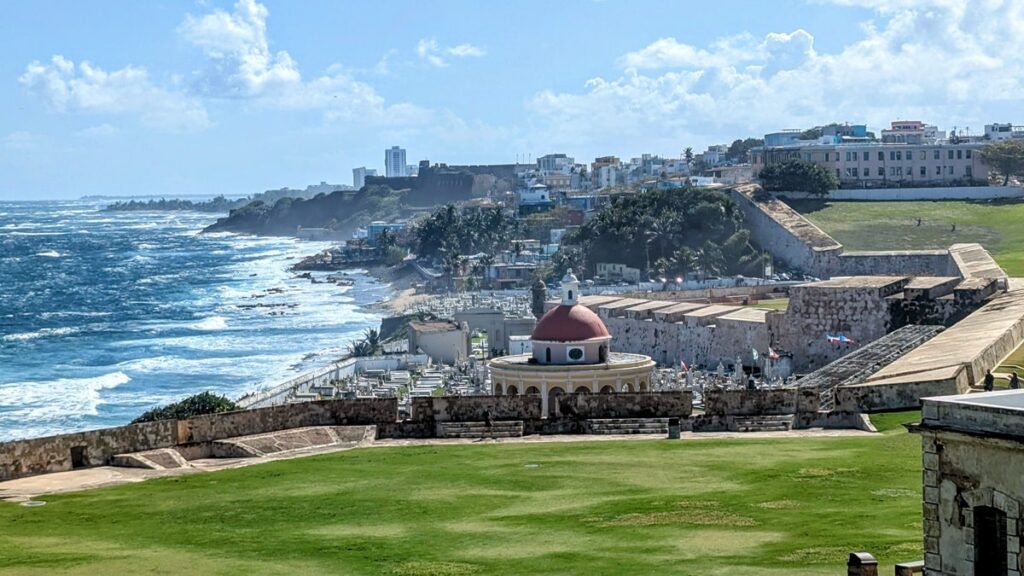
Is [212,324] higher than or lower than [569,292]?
lower

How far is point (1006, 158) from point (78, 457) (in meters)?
99.9

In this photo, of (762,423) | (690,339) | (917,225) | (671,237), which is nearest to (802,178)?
(671,237)

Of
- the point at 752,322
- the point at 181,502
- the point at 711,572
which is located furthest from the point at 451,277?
the point at 711,572

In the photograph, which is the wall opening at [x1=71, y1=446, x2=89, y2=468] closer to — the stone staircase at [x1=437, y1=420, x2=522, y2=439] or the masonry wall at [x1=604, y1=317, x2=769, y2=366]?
the stone staircase at [x1=437, y1=420, x2=522, y2=439]

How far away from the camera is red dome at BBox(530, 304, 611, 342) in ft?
156

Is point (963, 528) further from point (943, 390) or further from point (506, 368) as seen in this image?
point (506, 368)

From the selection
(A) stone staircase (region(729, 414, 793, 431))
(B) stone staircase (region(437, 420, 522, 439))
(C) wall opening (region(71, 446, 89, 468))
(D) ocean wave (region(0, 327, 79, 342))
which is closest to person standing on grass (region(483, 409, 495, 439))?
(B) stone staircase (region(437, 420, 522, 439))

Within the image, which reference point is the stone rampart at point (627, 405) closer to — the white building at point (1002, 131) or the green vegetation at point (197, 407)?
the green vegetation at point (197, 407)

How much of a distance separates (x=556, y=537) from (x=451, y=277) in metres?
124

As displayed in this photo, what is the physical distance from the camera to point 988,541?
17.6 meters

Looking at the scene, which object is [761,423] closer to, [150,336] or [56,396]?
[56,396]

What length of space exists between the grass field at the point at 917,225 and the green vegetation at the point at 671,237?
5503mm

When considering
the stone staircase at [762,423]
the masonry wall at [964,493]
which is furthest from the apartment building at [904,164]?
the masonry wall at [964,493]

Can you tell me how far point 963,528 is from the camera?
1772 centimetres
